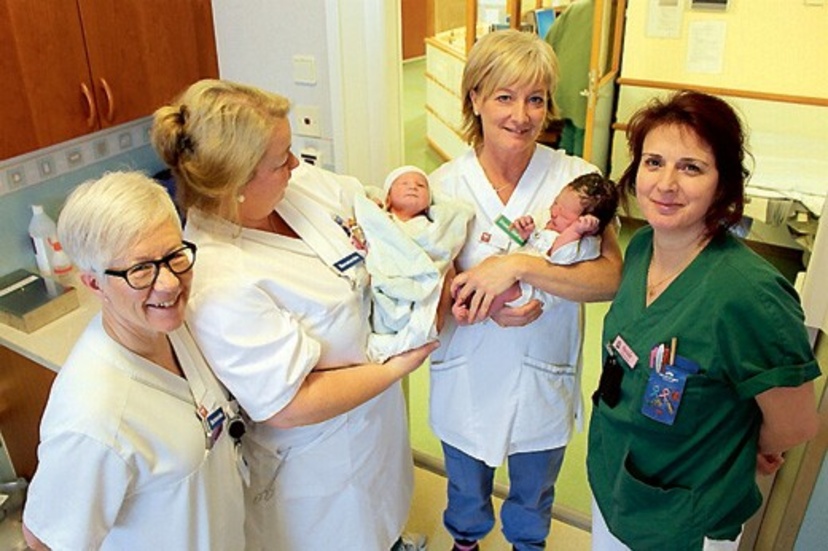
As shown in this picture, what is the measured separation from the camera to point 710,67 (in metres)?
3.88

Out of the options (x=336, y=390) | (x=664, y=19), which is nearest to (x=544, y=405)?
(x=336, y=390)

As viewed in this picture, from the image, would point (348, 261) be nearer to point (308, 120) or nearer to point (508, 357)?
point (508, 357)

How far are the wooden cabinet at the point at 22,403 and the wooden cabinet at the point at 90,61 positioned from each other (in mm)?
639

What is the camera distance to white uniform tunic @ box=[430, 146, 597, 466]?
1.60 meters

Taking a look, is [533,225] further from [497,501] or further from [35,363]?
[35,363]

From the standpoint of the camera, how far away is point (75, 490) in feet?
3.61

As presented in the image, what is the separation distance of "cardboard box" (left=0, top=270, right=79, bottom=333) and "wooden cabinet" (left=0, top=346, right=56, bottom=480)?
5.0 inches

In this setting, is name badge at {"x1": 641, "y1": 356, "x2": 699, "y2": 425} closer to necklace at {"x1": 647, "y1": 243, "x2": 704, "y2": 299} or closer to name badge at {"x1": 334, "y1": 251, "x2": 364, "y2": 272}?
necklace at {"x1": 647, "y1": 243, "x2": 704, "y2": 299}

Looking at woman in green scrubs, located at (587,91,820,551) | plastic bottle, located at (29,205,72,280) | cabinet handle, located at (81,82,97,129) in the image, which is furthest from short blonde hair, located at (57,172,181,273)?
plastic bottle, located at (29,205,72,280)

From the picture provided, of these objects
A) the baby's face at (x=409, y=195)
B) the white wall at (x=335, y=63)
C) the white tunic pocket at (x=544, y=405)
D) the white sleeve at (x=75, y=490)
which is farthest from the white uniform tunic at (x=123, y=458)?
the white wall at (x=335, y=63)

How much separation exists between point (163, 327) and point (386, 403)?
2.14 ft

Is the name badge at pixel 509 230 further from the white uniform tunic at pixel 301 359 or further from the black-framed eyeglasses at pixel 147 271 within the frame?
the black-framed eyeglasses at pixel 147 271

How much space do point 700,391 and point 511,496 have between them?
2.79ft

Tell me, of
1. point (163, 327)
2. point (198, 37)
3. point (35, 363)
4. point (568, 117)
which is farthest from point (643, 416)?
point (568, 117)
